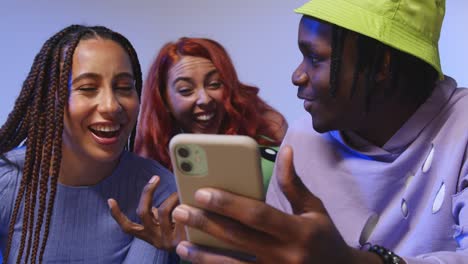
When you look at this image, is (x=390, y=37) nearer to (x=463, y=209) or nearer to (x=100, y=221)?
(x=463, y=209)

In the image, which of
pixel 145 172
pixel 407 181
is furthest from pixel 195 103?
pixel 407 181

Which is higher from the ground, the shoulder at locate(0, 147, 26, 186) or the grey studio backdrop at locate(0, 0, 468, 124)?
the grey studio backdrop at locate(0, 0, 468, 124)

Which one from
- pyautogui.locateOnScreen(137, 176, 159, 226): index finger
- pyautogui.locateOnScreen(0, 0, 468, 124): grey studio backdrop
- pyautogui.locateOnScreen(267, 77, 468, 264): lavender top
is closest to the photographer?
pyautogui.locateOnScreen(267, 77, 468, 264): lavender top

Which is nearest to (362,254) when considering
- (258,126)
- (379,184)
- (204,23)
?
(379,184)

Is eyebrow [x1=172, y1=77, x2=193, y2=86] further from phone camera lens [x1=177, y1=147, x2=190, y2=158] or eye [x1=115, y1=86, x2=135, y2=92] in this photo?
phone camera lens [x1=177, y1=147, x2=190, y2=158]

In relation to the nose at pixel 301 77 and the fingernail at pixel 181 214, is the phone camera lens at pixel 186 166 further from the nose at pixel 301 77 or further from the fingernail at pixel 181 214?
the nose at pixel 301 77

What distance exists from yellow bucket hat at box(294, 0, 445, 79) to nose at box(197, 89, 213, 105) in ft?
1.96

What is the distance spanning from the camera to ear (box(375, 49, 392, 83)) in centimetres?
87

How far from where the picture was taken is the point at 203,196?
549 millimetres

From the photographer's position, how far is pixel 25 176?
1009mm

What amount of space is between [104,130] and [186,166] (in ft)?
1.47

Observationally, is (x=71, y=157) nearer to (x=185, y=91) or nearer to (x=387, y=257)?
(x=185, y=91)

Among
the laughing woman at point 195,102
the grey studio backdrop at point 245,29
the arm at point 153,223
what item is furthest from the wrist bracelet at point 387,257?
the grey studio backdrop at point 245,29

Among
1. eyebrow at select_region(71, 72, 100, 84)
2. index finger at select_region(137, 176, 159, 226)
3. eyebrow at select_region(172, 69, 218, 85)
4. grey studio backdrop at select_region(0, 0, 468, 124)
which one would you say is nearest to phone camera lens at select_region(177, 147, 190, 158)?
index finger at select_region(137, 176, 159, 226)
